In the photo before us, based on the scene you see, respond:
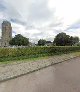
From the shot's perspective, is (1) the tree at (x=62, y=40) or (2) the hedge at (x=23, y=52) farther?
(1) the tree at (x=62, y=40)

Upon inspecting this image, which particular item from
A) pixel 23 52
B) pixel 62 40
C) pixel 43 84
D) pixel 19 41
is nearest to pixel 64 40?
pixel 62 40

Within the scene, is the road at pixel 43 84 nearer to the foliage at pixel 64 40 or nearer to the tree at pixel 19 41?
the foliage at pixel 64 40

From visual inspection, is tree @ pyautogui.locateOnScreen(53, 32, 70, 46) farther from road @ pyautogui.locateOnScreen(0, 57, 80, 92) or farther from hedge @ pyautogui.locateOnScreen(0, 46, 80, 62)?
road @ pyautogui.locateOnScreen(0, 57, 80, 92)

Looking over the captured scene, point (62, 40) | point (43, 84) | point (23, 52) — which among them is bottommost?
point (43, 84)

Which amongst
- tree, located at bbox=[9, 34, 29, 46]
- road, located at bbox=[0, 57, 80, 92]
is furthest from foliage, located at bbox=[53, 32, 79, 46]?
road, located at bbox=[0, 57, 80, 92]

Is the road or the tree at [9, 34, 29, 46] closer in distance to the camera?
the road

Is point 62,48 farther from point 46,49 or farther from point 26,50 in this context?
Result: point 26,50

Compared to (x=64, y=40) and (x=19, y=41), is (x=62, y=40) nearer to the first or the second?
(x=64, y=40)

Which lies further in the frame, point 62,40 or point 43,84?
point 62,40

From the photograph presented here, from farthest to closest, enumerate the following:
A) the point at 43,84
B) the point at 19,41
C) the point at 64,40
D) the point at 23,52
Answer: the point at 19,41 → the point at 64,40 → the point at 23,52 → the point at 43,84

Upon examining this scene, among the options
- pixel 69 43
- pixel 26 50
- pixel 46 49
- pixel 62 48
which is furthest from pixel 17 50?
pixel 69 43

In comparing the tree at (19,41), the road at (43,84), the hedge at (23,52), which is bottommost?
the road at (43,84)

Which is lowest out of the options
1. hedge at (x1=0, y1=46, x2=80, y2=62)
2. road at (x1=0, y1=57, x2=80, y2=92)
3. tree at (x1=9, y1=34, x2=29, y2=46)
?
road at (x1=0, y1=57, x2=80, y2=92)

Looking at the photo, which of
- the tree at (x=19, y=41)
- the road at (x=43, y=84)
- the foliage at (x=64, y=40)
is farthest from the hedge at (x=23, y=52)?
the tree at (x=19, y=41)
